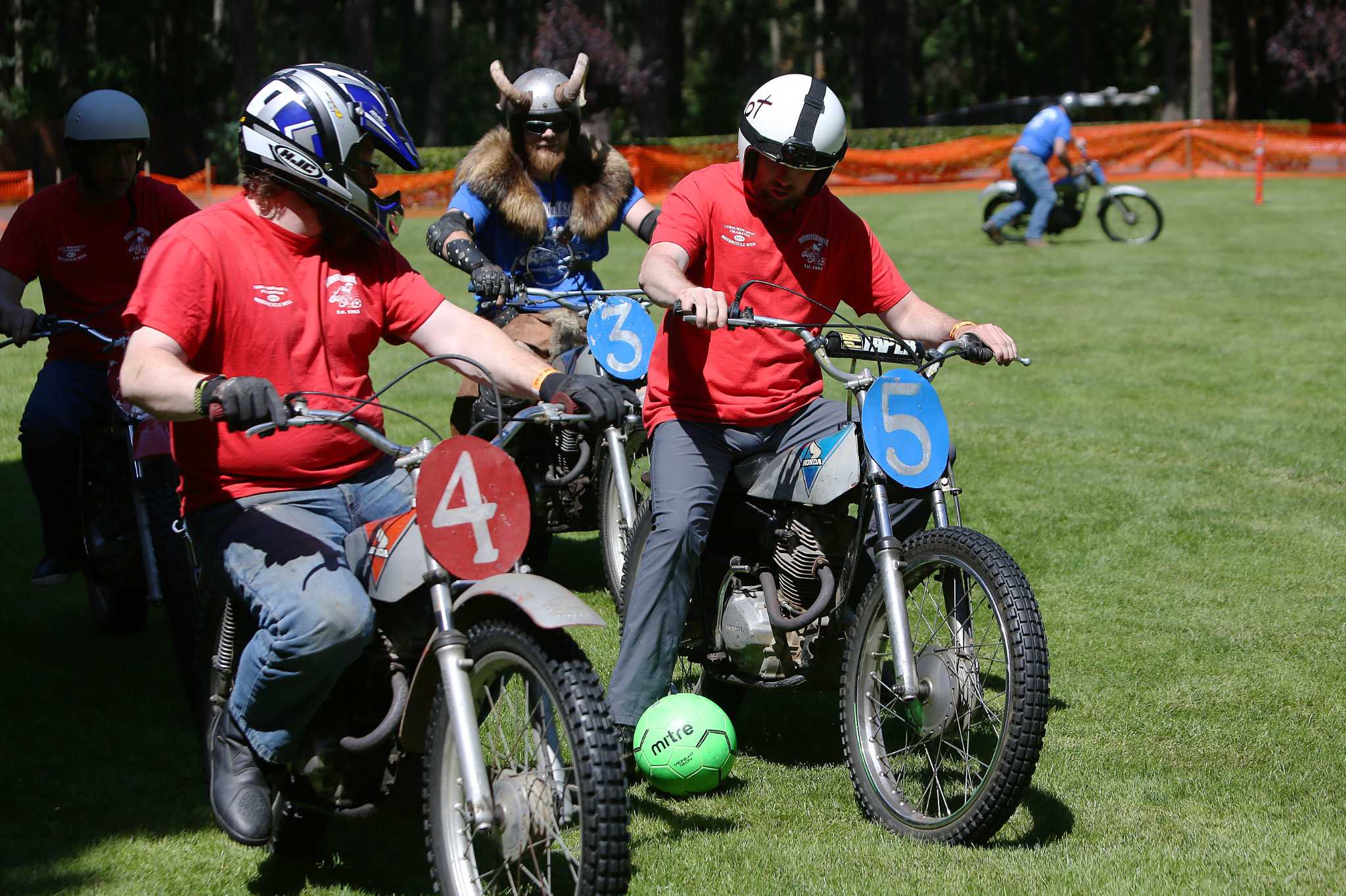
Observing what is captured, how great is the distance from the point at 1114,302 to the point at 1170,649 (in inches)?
433

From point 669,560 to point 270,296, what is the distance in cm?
154

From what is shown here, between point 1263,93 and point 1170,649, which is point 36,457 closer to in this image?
point 1170,649

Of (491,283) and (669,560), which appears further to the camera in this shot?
(491,283)

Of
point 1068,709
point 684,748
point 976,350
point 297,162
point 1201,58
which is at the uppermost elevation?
point 1201,58

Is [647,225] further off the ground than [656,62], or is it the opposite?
[656,62]

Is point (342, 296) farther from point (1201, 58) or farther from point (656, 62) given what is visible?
point (1201, 58)

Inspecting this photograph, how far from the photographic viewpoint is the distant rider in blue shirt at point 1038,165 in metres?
21.5

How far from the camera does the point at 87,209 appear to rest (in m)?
6.74

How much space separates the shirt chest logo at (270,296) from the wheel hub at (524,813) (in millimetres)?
1373

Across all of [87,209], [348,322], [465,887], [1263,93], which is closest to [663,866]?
[465,887]

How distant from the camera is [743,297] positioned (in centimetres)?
511

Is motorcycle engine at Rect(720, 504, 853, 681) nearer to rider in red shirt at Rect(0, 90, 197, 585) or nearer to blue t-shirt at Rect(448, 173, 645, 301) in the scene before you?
blue t-shirt at Rect(448, 173, 645, 301)

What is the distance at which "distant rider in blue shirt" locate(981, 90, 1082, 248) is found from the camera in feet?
70.4

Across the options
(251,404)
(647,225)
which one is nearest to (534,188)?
(647,225)
